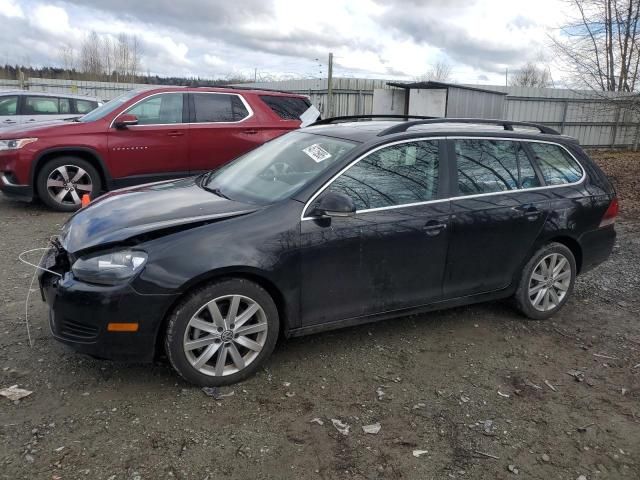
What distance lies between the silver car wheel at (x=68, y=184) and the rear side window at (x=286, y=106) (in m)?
2.94

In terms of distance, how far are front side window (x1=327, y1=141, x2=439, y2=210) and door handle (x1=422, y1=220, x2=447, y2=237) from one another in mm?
187

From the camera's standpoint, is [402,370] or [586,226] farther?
[586,226]

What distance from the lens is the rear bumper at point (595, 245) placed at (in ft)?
15.3

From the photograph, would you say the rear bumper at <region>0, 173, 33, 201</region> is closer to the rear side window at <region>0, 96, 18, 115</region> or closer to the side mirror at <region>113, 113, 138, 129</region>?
the side mirror at <region>113, 113, 138, 129</region>

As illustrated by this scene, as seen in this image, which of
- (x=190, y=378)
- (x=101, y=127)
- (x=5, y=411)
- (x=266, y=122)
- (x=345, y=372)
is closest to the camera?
(x=5, y=411)

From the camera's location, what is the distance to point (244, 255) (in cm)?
320

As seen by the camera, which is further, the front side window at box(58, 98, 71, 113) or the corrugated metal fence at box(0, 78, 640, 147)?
the corrugated metal fence at box(0, 78, 640, 147)

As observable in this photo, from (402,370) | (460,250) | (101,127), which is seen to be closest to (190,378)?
(402,370)

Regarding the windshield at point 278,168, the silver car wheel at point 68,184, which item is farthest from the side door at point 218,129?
the windshield at point 278,168

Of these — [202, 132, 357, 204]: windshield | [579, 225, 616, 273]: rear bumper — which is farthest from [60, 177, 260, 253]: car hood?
[579, 225, 616, 273]: rear bumper

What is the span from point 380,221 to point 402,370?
3.39 feet

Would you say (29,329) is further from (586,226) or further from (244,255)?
(586,226)

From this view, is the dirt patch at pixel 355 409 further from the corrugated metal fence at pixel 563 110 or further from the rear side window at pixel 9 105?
the corrugated metal fence at pixel 563 110

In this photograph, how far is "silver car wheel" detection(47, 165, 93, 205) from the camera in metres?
7.43
